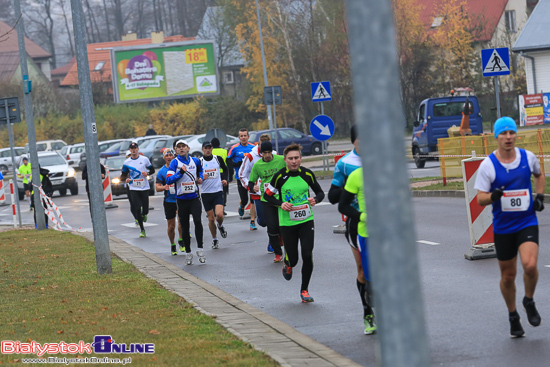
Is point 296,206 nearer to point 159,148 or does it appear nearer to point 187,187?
point 187,187

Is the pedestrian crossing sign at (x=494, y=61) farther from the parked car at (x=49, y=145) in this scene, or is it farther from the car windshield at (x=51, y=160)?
the parked car at (x=49, y=145)

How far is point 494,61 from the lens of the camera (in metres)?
16.8

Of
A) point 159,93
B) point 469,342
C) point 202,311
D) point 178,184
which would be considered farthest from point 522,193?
point 159,93

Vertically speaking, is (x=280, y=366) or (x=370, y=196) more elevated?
(x=370, y=196)

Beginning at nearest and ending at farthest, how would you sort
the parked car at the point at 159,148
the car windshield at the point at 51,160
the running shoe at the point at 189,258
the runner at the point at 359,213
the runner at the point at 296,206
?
the runner at the point at 359,213
the runner at the point at 296,206
the running shoe at the point at 189,258
the car windshield at the point at 51,160
the parked car at the point at 159,148

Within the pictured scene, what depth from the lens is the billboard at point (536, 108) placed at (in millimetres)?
42719

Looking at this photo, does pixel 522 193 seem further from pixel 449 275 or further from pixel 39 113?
pixel 39 113

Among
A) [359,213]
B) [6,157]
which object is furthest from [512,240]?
[6,157]

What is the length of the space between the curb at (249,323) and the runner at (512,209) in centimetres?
155

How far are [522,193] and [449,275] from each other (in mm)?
3629

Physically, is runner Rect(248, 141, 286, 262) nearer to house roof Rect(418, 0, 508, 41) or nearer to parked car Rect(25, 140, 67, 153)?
parked car Rect(25, 140, 67, 153)

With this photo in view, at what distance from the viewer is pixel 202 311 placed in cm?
859

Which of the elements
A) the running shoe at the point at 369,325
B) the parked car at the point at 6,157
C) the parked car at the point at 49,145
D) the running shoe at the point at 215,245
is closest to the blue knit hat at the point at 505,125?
the running shoe at the point at 369,325

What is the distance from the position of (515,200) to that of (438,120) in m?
24.5
